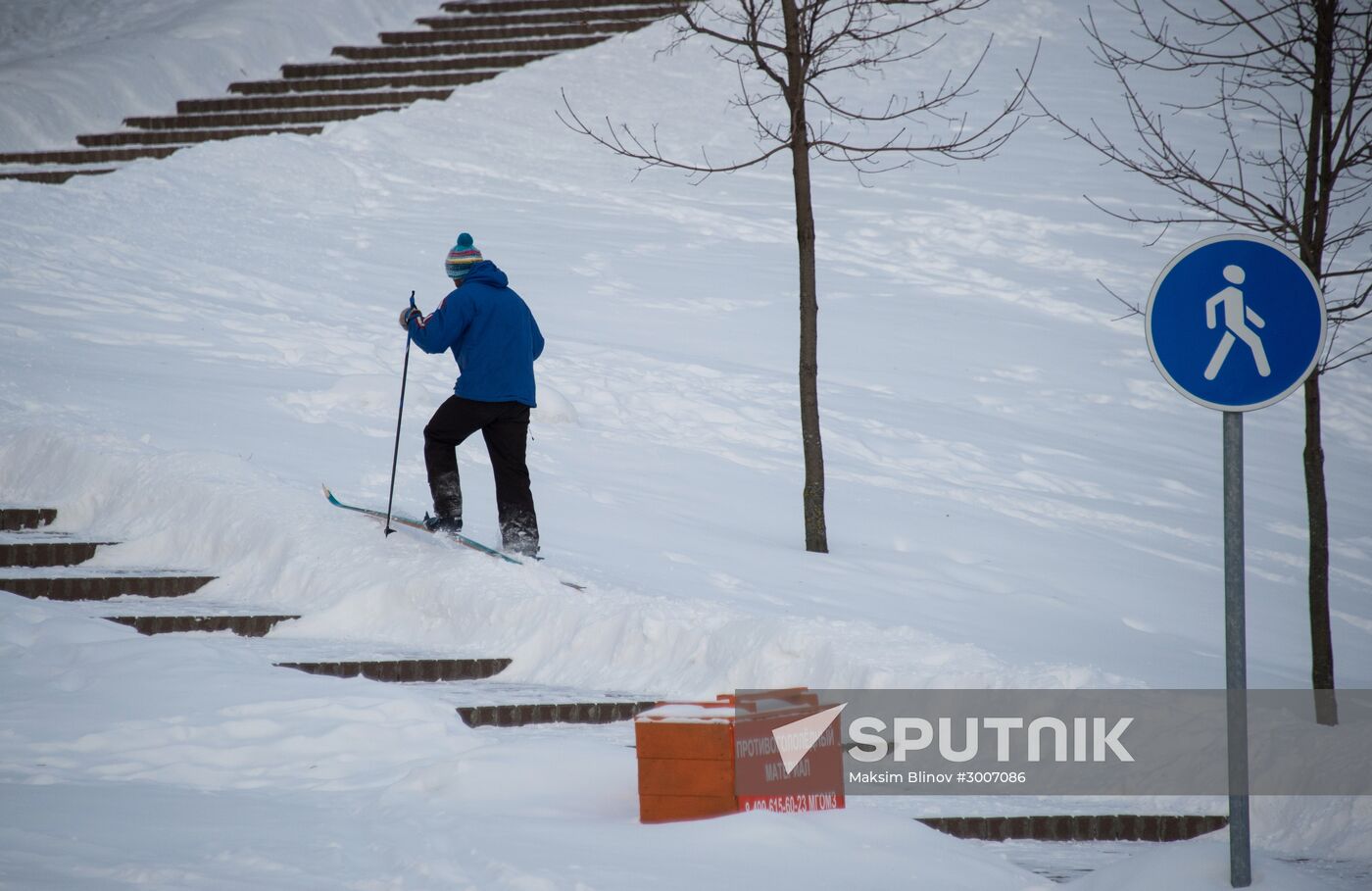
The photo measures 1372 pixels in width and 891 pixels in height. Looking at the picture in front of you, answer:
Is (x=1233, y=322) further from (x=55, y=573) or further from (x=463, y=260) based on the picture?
(x=55, y=573)

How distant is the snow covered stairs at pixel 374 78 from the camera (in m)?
17.5

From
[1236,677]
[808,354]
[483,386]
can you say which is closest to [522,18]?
[808,354]

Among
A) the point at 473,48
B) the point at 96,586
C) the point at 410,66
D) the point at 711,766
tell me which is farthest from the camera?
the point at 473,48

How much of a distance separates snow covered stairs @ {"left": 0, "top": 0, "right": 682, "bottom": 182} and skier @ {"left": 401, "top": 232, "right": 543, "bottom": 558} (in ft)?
30.7

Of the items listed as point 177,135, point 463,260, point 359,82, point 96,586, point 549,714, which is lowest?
point 549,714

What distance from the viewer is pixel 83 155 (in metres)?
17.0

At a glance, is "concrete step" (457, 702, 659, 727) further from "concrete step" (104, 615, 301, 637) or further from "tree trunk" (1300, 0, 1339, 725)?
"tree trunk" (1300, 0, 1339, 725)

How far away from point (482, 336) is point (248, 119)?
13379 millimetres

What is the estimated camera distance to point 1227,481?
13.4 ft

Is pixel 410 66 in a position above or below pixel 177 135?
above

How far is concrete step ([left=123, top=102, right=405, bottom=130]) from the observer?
1853cm

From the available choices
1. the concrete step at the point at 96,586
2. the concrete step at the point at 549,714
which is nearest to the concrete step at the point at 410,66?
the concrete step at the point at 96,586

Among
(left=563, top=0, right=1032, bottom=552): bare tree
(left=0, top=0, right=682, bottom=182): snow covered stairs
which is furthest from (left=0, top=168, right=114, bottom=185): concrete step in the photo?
(left=563, top=0, right=1032, bottom=552): bare tree

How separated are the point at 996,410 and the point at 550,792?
381 inches
